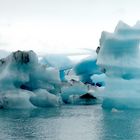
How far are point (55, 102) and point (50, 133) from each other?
29.0ft

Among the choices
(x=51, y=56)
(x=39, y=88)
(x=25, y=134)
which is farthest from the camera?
(x=51, y=56)

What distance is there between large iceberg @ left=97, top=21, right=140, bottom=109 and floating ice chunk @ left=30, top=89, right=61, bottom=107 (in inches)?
113

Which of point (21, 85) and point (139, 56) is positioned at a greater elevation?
point (139, 56)

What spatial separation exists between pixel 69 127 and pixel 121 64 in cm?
622

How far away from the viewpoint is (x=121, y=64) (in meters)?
17.2

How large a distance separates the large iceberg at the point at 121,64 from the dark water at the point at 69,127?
66.2 inches

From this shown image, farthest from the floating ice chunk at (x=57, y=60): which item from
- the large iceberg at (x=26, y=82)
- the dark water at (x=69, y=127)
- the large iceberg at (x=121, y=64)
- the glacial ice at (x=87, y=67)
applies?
the dark water at (x=69, y=127)

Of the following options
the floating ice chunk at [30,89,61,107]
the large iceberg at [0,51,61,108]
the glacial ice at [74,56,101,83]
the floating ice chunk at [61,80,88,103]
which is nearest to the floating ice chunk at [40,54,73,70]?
the glacial ice at [74,56,101,83]

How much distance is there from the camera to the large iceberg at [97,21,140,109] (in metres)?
17.0

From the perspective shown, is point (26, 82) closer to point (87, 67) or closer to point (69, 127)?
point (69, 127)

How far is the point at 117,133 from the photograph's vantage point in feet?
35.0

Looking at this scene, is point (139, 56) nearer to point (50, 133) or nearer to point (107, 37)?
point (107, 37)

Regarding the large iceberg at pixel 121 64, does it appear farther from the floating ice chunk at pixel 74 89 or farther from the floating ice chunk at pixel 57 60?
the floating ice chunk at pixel 57 60

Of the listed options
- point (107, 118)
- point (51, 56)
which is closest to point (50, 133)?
point (107, 118)
